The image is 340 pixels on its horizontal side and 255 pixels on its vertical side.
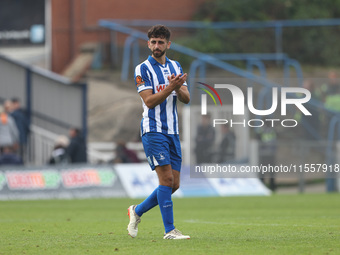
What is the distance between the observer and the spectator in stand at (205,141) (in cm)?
2250

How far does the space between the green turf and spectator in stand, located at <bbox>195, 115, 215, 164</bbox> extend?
4.76 meters

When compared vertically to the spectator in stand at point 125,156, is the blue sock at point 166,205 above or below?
above

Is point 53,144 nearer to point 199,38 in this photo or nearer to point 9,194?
point 9,194

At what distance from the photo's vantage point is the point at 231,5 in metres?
31.8

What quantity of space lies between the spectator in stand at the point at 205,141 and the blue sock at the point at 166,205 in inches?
526

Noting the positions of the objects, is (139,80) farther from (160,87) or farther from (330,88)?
(330,88)

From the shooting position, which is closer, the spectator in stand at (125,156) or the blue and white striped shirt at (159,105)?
the blue and white striped shirt at (159,105)

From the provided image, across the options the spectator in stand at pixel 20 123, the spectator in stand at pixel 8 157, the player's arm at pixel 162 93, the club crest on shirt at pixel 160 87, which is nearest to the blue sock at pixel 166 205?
the player's arm at pixel 162 93

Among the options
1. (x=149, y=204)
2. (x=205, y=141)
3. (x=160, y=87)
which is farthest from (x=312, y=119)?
(x=160, y=87)

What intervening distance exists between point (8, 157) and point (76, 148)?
1780mm

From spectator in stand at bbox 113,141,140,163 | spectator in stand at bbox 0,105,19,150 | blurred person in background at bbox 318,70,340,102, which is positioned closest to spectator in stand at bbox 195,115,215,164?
spectator in stand at bbox 113,141,140,163

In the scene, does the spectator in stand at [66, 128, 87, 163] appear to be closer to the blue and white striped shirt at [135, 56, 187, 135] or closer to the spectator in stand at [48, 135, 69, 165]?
the spectator in stand at [48, 135, 69, 165]

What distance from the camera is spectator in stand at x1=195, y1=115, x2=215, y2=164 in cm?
2250

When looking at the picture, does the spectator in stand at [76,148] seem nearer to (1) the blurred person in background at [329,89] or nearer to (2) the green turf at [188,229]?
(2) the green turf at [188,229]
